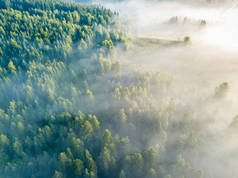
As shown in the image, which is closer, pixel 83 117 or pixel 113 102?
pixel 83 117

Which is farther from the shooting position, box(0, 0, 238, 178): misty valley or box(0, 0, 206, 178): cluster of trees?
box(0, 0, 238, 178): misty valley

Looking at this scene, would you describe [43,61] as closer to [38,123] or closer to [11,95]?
[11,95]

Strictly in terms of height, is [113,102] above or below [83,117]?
above

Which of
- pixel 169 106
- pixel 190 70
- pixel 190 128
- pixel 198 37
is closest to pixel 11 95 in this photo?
pixel 169 106
